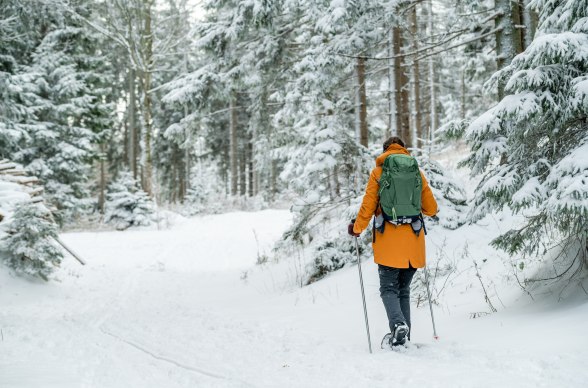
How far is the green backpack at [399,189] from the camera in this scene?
14.6ft

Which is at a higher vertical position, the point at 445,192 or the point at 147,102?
the point at 147,102

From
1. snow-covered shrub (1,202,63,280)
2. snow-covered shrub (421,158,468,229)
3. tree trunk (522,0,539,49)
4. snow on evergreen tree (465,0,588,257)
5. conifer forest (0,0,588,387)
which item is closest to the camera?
snow on evergreen tree (465,0,588,257)

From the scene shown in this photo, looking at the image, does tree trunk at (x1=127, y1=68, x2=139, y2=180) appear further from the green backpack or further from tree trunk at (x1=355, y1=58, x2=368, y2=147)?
the green backpack

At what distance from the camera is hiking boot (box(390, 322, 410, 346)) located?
438 cm

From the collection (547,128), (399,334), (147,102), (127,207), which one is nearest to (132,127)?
(147,102)

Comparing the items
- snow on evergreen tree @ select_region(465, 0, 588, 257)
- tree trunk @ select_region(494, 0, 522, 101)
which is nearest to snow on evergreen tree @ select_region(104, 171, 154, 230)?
Answer: tree trunk @ select_region(494, 0, 522, 101)

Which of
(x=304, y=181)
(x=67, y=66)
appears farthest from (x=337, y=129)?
(x=67, y=66)

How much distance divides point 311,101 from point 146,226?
11102 millimetres

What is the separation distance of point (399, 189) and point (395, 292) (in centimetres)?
103

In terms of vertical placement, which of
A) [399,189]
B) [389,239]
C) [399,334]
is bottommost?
[399,334]

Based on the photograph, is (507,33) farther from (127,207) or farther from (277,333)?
(127,207)

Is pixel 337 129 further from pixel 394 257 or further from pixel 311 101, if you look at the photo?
pixel 394 257

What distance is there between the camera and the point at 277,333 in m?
5.62

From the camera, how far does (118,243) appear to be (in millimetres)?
15078
